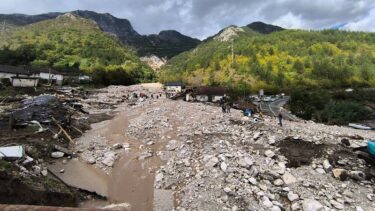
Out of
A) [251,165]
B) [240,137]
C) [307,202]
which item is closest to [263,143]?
[240,137]

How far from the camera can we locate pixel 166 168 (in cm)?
1700

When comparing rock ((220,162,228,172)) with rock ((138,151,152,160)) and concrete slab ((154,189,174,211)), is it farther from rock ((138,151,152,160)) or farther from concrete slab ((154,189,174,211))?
rock ((138,151,152,160))

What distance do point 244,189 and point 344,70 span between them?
348 feet

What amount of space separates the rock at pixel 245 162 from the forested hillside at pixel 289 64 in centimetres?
7041

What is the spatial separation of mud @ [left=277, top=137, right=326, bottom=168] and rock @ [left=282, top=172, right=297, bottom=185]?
1.32 meters

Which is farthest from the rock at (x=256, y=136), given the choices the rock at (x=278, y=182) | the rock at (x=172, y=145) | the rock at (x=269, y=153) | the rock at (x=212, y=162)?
the rock at (x=278, y=182)

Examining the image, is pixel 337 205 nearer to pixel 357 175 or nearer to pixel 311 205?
pixel 311 205

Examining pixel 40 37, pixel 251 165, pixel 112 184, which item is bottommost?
pixel 112 184

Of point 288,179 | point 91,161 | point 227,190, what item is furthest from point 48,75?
point 288,179

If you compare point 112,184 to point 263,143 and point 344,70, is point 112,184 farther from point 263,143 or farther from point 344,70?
point 344,70

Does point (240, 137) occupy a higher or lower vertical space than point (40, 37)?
lower

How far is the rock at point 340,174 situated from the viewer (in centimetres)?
1455

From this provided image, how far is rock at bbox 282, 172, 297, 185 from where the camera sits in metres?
14.1

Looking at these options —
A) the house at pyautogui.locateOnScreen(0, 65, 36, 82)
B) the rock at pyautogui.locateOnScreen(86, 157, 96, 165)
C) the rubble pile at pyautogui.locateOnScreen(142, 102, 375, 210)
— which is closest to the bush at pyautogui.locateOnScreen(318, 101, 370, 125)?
the rubble pile at pyautogui.locateOnScreen(142, 102, 375, 210)
